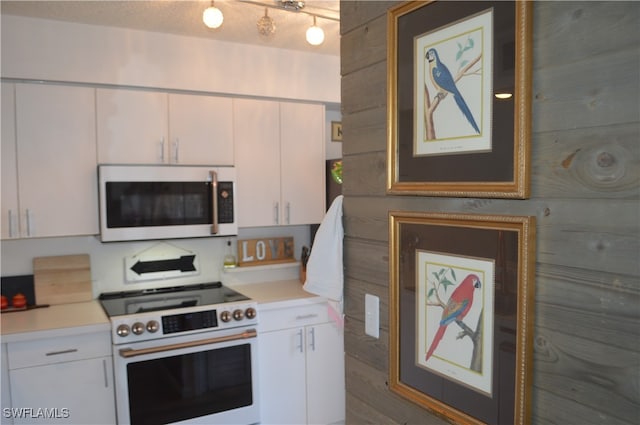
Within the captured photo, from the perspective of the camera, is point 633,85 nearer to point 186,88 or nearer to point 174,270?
point 186,88

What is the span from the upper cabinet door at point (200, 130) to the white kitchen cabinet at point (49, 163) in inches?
17.2

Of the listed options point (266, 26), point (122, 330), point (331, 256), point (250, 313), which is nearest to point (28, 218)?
point (122, 330)

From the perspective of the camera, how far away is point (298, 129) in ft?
10.6

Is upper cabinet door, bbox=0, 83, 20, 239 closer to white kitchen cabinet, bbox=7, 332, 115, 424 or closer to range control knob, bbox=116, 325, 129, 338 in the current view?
white kitchen cabinet, bbox=7, 332, 115, 424

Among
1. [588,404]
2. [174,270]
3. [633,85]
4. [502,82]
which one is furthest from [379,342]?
[174,270]

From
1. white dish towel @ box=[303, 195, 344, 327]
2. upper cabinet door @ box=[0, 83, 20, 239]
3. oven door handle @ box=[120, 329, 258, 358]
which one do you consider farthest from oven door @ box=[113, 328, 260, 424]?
white dish towel @ box=[303, 195, 344, 327]

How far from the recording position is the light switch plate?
1.41m

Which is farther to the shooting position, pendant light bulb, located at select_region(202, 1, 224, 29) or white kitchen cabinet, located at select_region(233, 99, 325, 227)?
white kitchen cabinet, located at select_region(233, 99, 325, 227)

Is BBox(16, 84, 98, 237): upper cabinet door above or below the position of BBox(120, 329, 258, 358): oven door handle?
above

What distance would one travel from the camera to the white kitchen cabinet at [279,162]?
3059 millimetres

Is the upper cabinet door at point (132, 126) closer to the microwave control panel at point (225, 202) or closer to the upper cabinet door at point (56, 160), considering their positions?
the upper cabinet door at point (56, 160)

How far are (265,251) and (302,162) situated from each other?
708mm

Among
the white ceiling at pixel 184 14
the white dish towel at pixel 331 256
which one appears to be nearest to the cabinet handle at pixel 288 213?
the white ceiling at pixel 184 14

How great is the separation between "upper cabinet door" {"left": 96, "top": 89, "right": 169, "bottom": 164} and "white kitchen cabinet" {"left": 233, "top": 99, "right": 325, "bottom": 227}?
45 cm
